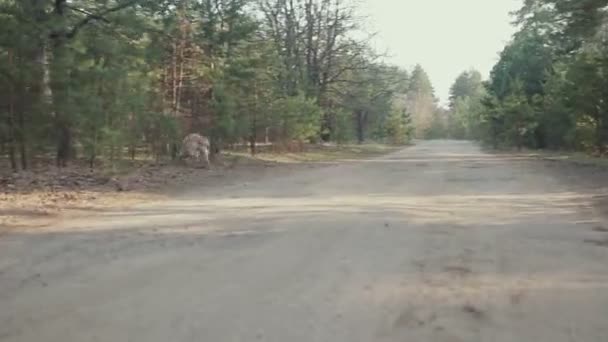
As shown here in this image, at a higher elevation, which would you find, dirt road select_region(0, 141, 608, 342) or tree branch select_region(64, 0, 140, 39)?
tree branch select_region(64, 0, 140, 39)

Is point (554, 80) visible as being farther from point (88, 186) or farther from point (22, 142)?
point (22, 142)

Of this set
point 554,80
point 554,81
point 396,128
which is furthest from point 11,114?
point 396,128

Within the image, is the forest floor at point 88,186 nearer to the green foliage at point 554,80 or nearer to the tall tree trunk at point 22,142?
the tall tree trunk at point 22,142

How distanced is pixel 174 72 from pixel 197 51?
1.29 meters

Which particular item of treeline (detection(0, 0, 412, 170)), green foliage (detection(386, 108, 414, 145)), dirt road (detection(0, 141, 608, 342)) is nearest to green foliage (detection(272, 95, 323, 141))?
treeline (detection(0, 0, 412, 170))

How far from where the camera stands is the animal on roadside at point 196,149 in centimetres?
1898

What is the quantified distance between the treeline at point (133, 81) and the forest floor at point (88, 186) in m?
0.68

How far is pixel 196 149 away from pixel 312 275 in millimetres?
13863

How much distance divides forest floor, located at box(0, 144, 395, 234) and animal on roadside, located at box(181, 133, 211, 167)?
1.35 feet

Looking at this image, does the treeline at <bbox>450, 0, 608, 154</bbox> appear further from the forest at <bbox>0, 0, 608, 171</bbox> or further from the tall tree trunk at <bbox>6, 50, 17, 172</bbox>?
the tall tree trunk at <bbox>6, 50, 17, 172</bbox>

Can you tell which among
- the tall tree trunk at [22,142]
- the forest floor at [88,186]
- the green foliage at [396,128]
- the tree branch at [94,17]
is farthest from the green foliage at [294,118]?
the green foliage at [396,128]

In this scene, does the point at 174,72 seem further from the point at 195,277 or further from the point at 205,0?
the point at 195,277

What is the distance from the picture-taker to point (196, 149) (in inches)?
753

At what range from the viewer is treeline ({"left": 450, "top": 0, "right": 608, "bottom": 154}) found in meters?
18.0
